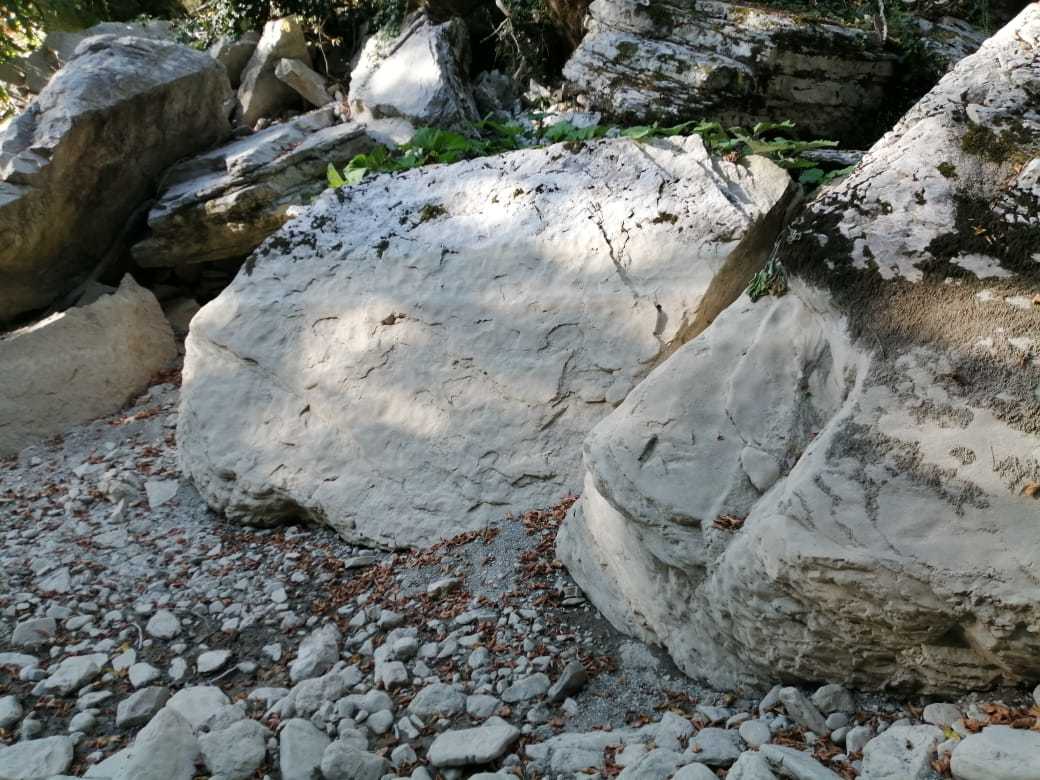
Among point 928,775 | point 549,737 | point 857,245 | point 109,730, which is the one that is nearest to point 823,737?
point 928,775

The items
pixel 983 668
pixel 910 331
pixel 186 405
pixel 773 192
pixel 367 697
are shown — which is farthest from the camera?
pixel 186 405

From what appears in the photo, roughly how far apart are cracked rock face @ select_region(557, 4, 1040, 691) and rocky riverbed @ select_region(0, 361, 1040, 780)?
0.75ft

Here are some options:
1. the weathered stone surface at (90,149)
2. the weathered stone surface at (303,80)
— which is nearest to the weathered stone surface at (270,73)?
the weathered stone surface at (303,80)

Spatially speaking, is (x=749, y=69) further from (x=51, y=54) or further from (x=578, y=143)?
(x=51, y=54)

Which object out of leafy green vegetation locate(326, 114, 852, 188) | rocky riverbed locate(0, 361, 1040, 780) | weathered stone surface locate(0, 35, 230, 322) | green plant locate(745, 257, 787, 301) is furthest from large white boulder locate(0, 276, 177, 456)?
green plant locate(745, 257, 787, 301)

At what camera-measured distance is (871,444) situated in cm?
266

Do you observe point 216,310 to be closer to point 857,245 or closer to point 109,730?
point 109,730

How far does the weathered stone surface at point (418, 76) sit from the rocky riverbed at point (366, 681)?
14.7ft

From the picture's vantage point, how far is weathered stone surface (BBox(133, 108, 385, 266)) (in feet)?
25.6

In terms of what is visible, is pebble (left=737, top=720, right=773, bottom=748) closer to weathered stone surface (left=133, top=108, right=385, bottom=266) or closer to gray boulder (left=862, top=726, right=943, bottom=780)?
gray boulder (left=862, top=726, right=943, bottom=780)

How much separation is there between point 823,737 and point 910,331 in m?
1.35

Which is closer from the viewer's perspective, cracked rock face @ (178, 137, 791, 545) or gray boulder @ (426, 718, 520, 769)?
gray boulder @ (426, 718, 520, 769)

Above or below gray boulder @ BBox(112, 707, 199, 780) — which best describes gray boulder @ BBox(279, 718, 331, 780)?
below

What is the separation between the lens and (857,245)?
3.07 metres
